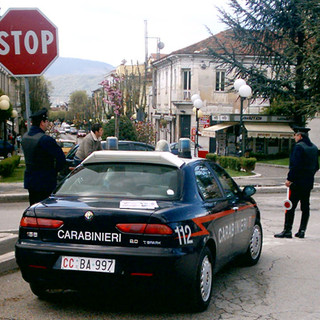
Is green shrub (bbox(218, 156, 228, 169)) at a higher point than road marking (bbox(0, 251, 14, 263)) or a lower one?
lower

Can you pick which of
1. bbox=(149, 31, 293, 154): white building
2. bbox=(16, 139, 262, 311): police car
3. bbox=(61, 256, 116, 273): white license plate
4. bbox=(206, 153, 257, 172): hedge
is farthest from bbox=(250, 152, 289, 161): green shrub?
bbox=(61, 256, 116, 273): white license plate

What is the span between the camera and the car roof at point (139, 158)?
5.59 m

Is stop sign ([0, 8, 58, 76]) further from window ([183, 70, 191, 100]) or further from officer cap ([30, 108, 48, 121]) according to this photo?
window ([183, 70, 191, 100])

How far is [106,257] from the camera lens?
480cm

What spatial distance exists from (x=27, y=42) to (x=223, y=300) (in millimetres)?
4100

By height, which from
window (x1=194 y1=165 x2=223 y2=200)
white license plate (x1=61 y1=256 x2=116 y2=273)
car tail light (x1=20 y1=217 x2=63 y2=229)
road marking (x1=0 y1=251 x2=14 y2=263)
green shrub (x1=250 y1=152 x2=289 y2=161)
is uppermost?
window (x1=194 y1=165 x2=223 y2=200)

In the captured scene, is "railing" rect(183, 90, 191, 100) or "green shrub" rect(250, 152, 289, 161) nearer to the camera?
"green shrub" rect(250, 152, 289, 161)

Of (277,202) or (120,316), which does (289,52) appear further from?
(120,316)

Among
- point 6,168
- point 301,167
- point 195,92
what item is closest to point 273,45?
point 6,168

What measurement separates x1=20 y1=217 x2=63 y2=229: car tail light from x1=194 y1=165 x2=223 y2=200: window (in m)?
1.51

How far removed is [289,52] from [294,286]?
89.0ft

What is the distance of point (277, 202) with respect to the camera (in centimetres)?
1496

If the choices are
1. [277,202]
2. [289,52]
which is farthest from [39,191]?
[289,52]

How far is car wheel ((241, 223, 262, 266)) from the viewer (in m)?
7.19
